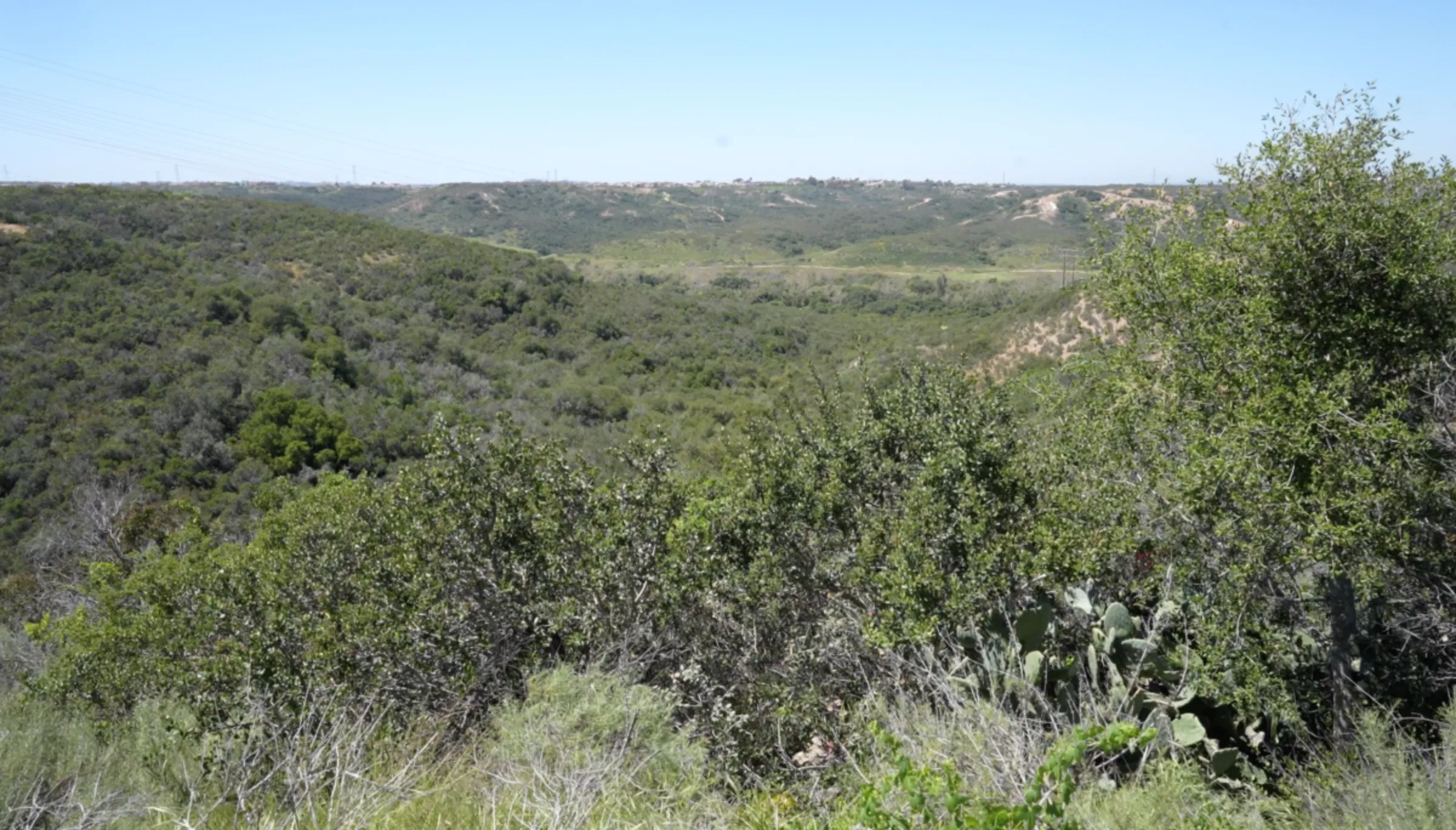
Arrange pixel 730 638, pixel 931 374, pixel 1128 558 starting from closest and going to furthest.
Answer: pixel 1128 558 → pixel 730 638 → pixel 931 374

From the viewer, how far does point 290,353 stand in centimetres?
3114

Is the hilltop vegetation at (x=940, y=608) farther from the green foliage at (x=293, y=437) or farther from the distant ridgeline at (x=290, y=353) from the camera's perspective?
the green foliage at (x=293, y=437)

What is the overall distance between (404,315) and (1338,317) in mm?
40640

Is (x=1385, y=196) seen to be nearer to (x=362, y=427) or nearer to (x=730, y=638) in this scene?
(x=730, y=638)

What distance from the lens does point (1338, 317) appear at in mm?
6473

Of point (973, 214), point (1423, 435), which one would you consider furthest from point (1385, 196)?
point (973, 214)

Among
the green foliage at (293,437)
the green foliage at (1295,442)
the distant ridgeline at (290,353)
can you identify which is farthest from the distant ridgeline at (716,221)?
the green foliage at (1295,442)

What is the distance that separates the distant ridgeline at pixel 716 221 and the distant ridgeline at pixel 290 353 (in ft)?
197

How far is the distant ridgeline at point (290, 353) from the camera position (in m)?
22.5

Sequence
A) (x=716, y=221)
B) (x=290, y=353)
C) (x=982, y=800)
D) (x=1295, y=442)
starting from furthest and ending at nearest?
(x=716, y=221), (x=290, y=353), (x=1295, y=442), (x=982, y=800)

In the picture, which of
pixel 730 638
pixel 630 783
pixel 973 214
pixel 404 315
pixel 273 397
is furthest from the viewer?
pixel 973 214

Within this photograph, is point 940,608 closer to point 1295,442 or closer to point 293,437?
point 1295,442

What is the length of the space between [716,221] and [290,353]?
138 meters

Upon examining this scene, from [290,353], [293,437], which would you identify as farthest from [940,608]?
[290,353]
